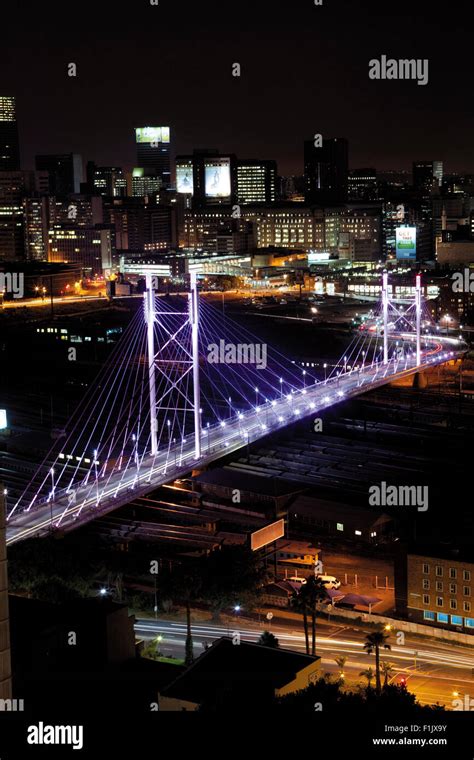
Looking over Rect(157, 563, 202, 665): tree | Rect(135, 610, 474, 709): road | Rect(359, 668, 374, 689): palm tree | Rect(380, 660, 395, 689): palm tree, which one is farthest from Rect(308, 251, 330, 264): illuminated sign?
Rect(359, 668, 374, 689): palm tree

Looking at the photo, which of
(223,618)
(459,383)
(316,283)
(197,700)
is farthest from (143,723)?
(316,283)

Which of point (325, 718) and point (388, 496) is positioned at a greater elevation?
point (325, 718)

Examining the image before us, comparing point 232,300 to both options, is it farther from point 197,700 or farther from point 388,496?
point 197,700

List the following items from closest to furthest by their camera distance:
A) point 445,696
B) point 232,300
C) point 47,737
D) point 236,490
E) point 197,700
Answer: point 47,737
point 197,700
point 445,696
point 236,490
point 232,300

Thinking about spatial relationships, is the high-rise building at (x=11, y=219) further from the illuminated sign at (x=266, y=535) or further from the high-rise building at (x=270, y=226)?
the illuminated sign at (x=266, y=535)

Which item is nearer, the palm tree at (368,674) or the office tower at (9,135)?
the palm tree at (368,674)

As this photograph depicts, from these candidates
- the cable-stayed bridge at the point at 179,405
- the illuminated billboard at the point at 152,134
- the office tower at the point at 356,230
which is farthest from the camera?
the illuminated billboard at the point at 152,134

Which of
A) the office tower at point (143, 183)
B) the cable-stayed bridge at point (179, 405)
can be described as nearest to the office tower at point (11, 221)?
the office tower at point (143, 183)

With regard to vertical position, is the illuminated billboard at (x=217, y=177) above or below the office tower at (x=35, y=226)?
above
